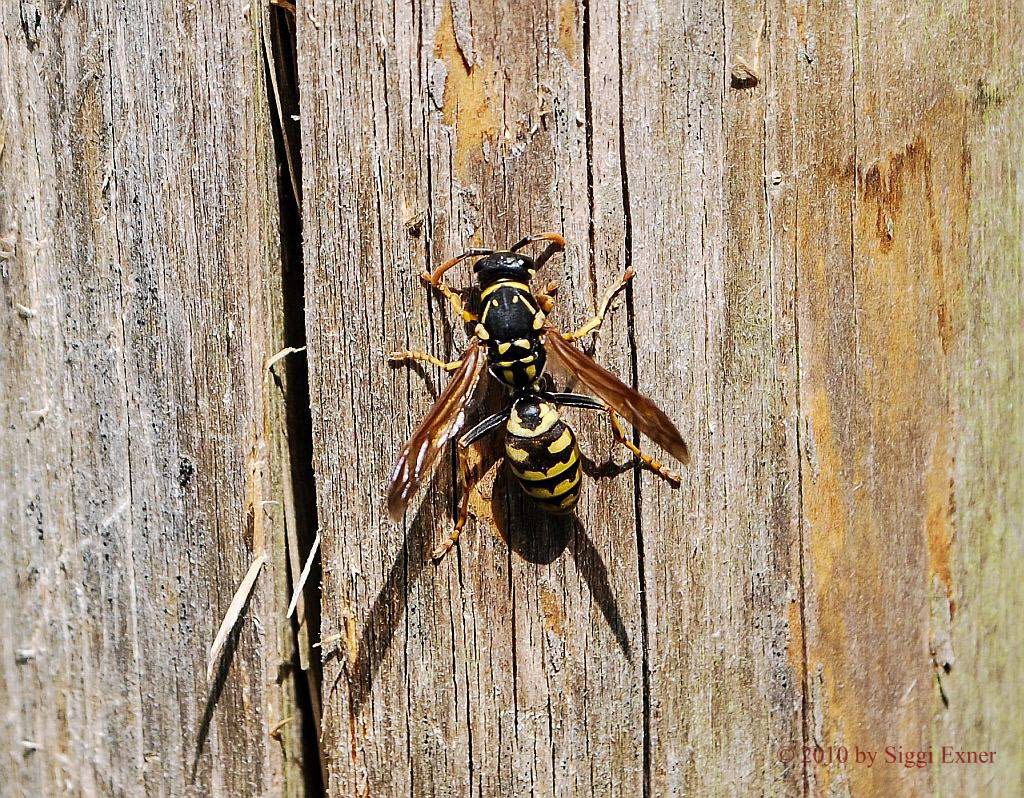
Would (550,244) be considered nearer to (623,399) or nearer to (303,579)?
(623,399)

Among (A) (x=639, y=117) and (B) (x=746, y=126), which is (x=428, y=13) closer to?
(A) (x=639, y=117)

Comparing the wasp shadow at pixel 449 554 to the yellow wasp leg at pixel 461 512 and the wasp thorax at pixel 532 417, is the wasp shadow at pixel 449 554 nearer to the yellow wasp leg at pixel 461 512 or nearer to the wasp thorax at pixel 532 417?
the yellow wasp leg at pixel 461 512

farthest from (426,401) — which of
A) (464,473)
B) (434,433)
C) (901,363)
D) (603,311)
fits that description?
(901,363)

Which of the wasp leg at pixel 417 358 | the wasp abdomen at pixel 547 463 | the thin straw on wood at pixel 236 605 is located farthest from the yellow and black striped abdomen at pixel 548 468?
the thin straw on wood at pixel 236 605

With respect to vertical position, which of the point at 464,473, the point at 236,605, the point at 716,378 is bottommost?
the point at 236,605

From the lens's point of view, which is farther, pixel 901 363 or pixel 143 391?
pixel 901 363

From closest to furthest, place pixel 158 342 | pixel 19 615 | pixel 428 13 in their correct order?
1. pixel 428 13
2. pixel 158 342
3. pixel 19 615

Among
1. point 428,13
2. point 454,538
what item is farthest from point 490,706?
point 428,13
